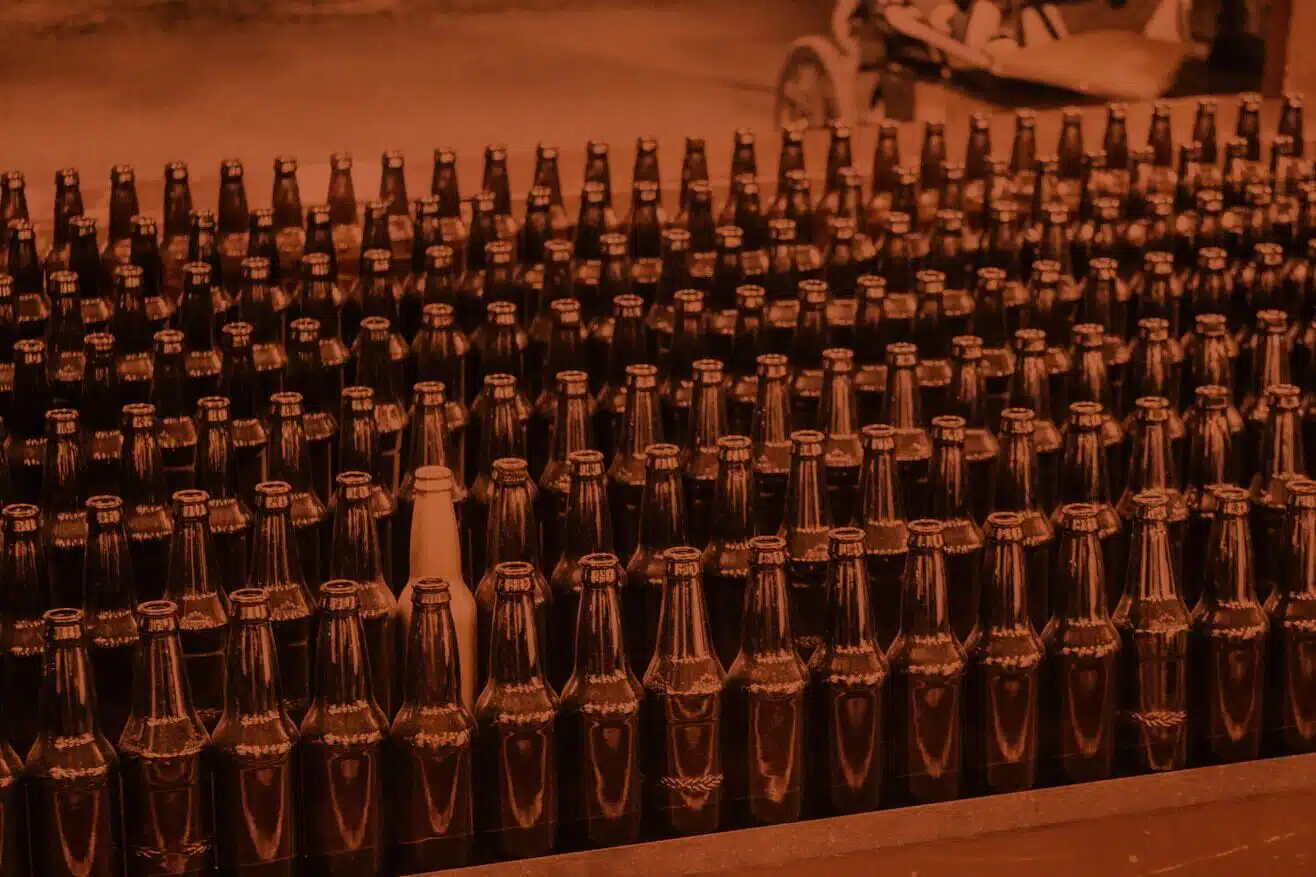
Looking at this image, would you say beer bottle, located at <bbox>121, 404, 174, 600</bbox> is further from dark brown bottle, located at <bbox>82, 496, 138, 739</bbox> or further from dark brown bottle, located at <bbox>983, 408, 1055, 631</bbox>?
dark brown bottle, located at <bbox>983, 408, 1055, 631</bbox>

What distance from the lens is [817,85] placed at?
4902 millimetres

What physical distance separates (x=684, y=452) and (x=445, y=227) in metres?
0.94

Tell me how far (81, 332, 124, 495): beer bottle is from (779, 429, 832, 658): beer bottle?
82 cm

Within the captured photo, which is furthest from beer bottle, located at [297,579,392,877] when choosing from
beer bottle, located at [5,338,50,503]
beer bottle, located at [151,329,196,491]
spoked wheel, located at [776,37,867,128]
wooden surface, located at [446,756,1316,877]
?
spoked wheel, located at [776,37,867,128]

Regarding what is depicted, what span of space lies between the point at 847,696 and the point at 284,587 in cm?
56

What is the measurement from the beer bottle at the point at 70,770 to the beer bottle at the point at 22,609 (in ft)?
0.59

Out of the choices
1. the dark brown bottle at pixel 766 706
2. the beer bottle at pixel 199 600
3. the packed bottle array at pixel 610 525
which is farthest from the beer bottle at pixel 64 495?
the dark brown bottle at pixel 766 706

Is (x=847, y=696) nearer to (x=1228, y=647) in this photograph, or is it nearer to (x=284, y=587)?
(x=1228, y=647)

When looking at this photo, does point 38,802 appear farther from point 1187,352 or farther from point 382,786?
point 1187,352

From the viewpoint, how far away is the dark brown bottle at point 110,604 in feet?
6.57

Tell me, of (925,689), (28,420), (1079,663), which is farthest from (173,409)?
(1079,663)

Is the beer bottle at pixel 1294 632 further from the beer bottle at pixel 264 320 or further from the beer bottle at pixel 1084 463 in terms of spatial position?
the beer bottle at pixel 264 320

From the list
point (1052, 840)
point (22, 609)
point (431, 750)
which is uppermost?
point (22, 609)

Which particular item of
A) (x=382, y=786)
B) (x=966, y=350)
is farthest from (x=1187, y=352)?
(x=382, y=786)
